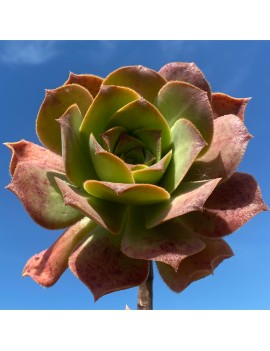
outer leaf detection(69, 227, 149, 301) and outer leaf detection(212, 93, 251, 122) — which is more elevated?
outer leaf detection(212, 93, 251, 122)

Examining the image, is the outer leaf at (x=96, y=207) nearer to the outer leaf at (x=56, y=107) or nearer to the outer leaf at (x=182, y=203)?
the outer leaf at (x=182, y=203)

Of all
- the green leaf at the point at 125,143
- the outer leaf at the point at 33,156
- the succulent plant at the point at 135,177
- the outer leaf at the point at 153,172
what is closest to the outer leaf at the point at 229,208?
the succulent plant at the point at 135,177

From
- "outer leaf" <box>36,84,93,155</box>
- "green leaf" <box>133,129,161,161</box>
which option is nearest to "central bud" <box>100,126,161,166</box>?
"green leaf" <box>133,129,161,161</box>

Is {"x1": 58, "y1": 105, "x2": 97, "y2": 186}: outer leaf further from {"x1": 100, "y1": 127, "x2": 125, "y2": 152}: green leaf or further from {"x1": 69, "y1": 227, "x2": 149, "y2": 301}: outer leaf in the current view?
{"x1": 69, "y1": 227, "x2": 149, "y2": 301}: outer leaf

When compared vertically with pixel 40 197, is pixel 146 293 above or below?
below

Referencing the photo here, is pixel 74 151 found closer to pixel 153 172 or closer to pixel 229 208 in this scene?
pixel 153 172

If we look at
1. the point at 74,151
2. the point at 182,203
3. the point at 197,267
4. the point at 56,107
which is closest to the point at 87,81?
the point at 56,107
